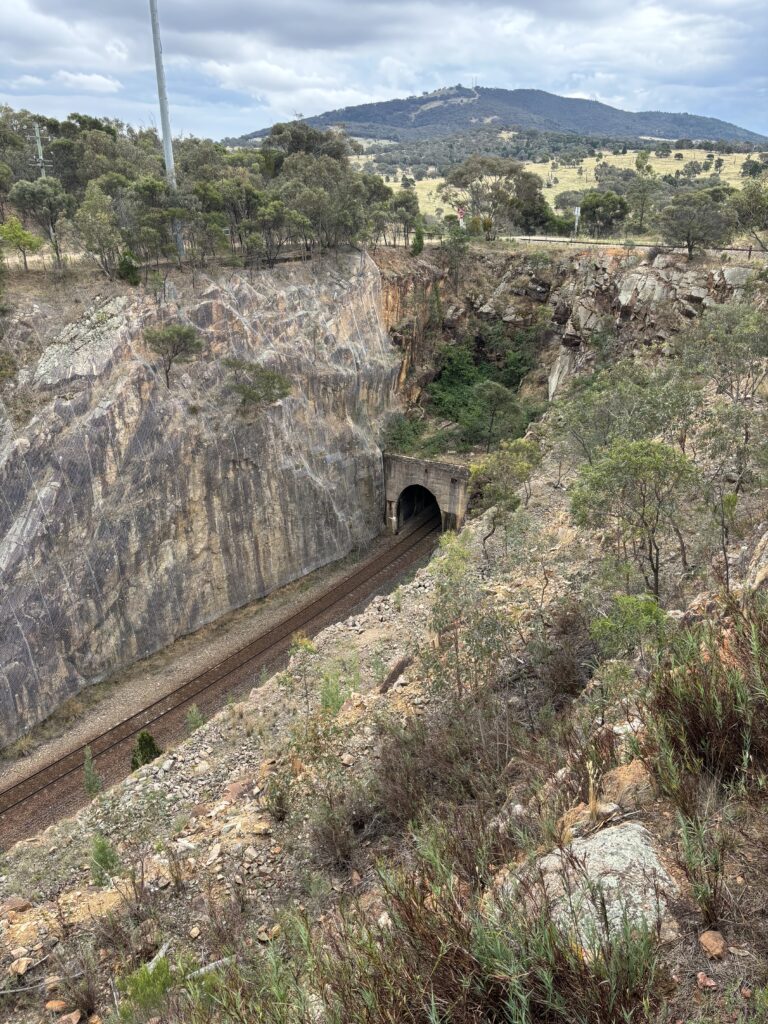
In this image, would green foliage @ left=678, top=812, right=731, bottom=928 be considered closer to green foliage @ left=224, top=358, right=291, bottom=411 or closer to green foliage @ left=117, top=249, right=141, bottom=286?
green foliage @ left=224, top=358, right=291, bottom=411

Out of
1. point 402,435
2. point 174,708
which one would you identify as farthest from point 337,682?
point 402,435

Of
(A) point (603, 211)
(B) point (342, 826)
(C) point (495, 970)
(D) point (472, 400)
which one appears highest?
(A) point (603, 211)

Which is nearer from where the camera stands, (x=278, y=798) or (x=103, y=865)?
(x=103, y=865)

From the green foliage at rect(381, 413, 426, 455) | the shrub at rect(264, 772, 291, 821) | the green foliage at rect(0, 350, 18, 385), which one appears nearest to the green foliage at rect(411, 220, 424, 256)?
the green foliage at rect(381, 413, 426, 455)

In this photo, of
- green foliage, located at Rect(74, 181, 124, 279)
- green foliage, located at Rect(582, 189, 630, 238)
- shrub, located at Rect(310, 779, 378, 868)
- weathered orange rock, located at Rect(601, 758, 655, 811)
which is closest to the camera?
weathered orange rock, located at Rect(601, 758, 655, 811)

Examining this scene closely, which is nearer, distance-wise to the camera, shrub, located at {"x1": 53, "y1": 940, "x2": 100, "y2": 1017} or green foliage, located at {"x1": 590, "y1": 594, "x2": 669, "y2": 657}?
shrub, located at {"x1": 53, "y1": 940, "x2": 100, "y2": 1017}

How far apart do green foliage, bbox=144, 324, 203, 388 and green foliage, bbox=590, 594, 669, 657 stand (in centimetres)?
2334

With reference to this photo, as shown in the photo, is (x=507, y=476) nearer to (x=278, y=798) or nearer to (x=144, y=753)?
(x=144, y=753)

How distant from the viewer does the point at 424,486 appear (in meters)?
39.0

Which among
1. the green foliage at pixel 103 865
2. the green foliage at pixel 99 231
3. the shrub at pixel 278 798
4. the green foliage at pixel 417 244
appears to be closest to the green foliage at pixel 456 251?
the green foliage at pixel 417 244

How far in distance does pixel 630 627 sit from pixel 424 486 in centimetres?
2756

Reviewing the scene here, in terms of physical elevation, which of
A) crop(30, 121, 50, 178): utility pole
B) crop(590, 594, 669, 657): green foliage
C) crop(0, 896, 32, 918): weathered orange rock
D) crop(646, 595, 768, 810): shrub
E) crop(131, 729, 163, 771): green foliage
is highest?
crop(30, 121, 50, 178): utility pole

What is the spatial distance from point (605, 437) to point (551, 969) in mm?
21591

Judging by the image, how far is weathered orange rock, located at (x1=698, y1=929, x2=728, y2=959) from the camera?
4.42m
